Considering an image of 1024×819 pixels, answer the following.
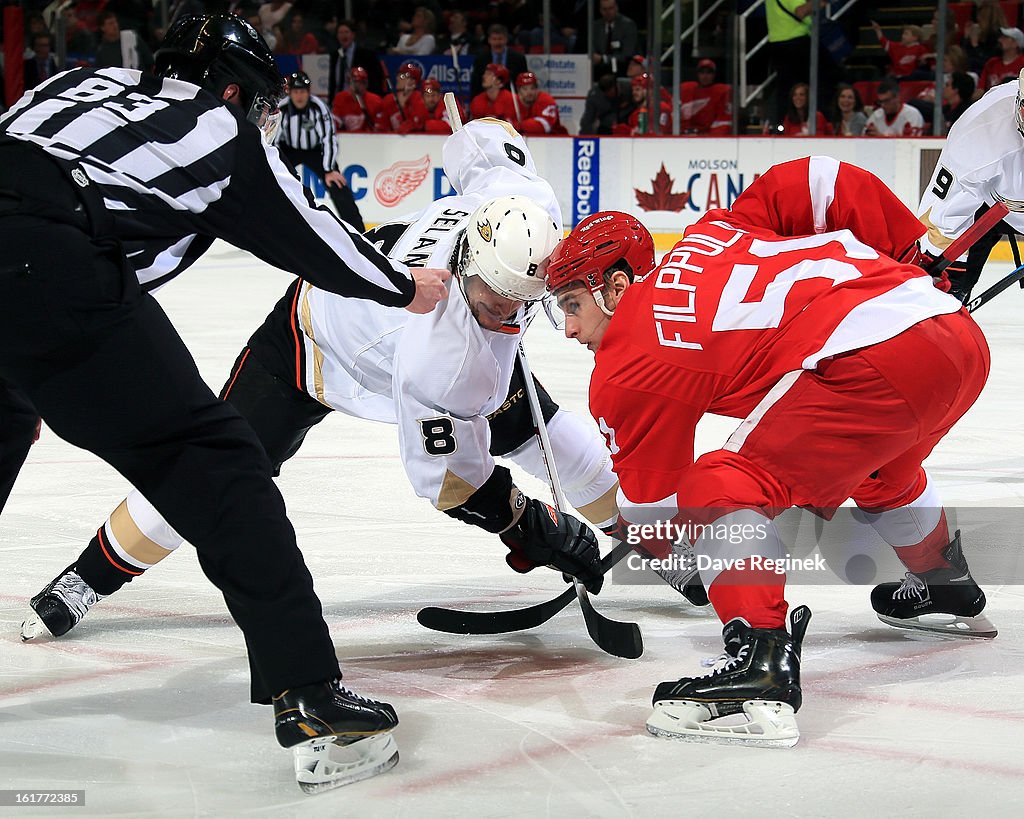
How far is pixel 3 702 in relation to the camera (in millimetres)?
2395

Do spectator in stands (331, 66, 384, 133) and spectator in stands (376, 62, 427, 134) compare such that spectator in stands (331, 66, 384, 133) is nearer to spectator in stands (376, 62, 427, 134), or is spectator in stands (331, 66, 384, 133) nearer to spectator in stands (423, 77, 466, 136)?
spectator in stands (376, 62, 427, 134)

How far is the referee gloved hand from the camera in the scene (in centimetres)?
224

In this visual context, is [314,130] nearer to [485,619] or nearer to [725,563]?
[485,619]

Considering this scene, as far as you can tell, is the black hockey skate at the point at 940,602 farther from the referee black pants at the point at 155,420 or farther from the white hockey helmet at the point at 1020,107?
the white hockey helmet at the point at 1020,107

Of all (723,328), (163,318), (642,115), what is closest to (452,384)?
(723,328)

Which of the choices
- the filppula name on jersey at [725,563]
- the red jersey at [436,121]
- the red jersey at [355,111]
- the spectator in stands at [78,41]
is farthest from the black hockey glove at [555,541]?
the spectator in stands at [78,41]

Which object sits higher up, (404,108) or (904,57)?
(904,57)

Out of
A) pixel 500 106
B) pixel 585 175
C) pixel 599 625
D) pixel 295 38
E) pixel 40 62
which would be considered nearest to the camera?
pixel 599 625

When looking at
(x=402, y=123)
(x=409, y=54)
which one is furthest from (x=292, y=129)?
(x=409, y=54)

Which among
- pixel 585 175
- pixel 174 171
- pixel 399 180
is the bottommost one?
pixel 399 180

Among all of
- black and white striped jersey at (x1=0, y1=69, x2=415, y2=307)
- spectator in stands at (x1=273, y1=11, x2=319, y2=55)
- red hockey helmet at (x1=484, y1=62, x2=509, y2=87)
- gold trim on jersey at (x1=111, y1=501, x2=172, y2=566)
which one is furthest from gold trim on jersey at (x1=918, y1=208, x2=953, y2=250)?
spectator in stands at (x1=273, y1=11, x2=319, y2=55)

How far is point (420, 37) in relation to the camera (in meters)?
11.7

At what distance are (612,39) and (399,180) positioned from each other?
1986 millimetres

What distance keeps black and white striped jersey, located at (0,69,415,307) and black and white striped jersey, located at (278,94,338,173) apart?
305 inches
